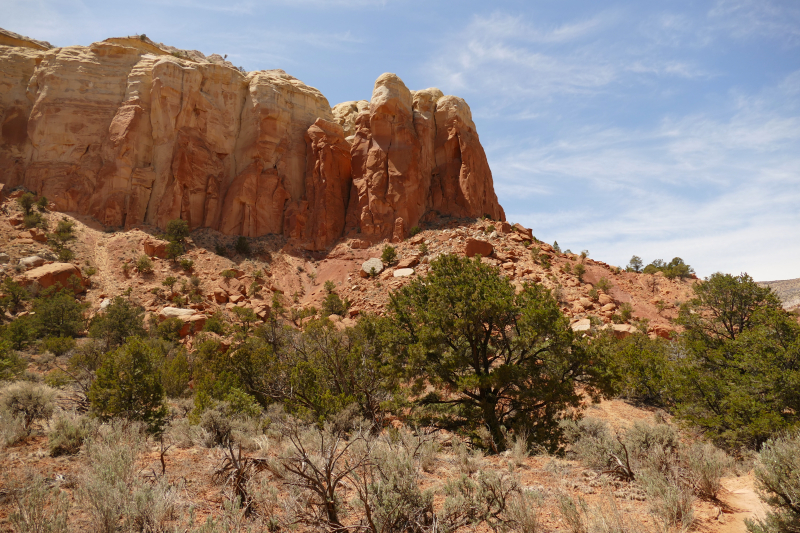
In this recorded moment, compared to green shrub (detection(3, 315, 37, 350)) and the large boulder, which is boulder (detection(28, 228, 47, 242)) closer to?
green shrub (detection(3, 315, 37, 350))

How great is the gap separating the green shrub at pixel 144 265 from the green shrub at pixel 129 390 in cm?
2755

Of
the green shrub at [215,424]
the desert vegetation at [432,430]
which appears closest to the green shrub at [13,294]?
the desert vegetation at [432,430]

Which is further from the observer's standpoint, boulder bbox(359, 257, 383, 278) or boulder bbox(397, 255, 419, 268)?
boulder bbox(359, 257, 383, 278)

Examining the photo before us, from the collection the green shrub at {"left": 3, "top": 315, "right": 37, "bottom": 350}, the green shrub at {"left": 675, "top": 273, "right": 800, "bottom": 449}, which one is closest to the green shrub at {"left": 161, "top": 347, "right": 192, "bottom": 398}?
the green shrub at {"left": 3, "top": 315, "right": 37, "bottom": 350}

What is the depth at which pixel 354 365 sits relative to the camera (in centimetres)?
1321

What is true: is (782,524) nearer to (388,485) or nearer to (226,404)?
(388,485)

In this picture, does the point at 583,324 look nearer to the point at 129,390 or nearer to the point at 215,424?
the point at 215,424

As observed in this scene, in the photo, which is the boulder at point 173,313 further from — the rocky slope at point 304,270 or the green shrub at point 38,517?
the green shrub at point 38,517

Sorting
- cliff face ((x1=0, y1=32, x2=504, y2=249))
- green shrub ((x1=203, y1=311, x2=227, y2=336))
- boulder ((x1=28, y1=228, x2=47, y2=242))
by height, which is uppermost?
cliff face ((x1=0, y1=32, x2=504, y2=249))

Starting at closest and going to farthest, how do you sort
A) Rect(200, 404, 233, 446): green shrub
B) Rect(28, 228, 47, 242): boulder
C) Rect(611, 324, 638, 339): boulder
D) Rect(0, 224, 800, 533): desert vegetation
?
Rect(0, 224, 800, 533): desert vegetation → Rect(200, 404, 233, 446): green shrub → Rect(611, 324, 638, 339): boulder → Rect(28, 228, 47, 242): boulder

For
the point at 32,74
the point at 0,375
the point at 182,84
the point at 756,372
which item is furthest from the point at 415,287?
the point at 32,74

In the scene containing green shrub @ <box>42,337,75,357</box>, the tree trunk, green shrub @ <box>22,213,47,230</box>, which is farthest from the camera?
green shrub @ <box>22,213,47,230</box>

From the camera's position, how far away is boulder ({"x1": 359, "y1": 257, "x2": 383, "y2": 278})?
113 ft

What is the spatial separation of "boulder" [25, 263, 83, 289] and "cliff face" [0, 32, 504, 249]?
835 cm
